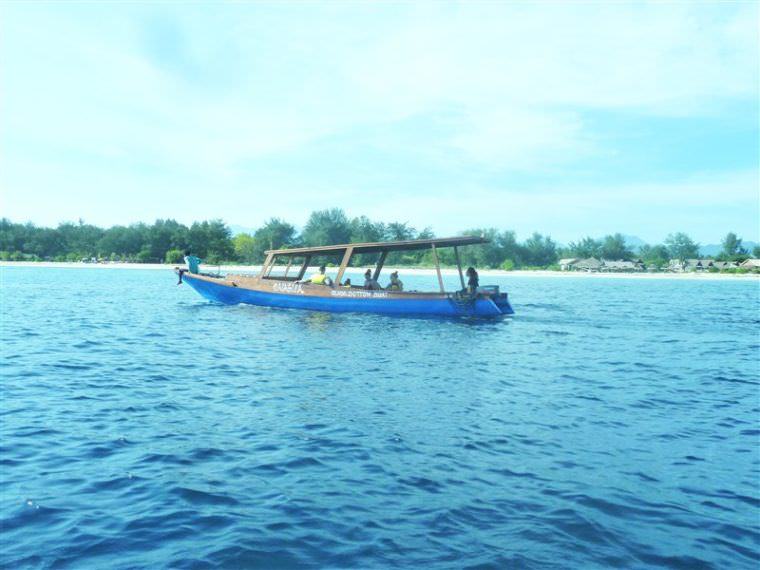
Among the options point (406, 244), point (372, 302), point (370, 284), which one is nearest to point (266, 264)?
point (370, 284)

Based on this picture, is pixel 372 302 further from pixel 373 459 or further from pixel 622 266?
pixel 622 266

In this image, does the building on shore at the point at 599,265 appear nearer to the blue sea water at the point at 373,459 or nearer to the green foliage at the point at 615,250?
the green foliage at the point at 615,250

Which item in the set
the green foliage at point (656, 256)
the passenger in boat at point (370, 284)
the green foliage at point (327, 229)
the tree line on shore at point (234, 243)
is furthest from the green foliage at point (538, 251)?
the passenger in boat at point (370, 284)

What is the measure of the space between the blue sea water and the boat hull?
786 cm

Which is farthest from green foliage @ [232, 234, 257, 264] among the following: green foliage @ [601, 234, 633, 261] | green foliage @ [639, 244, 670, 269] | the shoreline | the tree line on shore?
green foliage @ [639, 244, 670, 269]

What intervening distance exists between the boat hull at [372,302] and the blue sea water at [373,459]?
7859 millimetres

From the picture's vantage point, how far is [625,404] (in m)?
10.5

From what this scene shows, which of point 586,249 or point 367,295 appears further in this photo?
point 586,249

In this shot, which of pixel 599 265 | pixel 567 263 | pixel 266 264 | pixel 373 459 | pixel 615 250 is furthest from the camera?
pixel 615 250

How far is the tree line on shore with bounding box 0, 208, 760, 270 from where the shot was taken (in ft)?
292

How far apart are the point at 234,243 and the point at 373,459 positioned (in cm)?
9725

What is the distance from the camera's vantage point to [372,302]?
24219mm

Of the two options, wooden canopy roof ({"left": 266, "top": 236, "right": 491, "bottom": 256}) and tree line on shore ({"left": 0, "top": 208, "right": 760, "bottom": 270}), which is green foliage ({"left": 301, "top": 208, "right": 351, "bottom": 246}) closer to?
tree line on shore ({"left": 0, "top": 208, "right": 760, "bottom": 270})

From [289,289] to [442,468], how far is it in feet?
63.9
